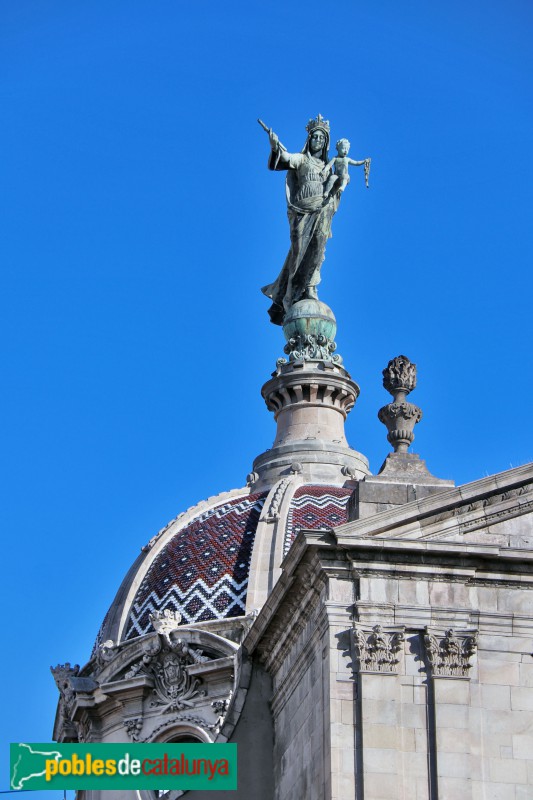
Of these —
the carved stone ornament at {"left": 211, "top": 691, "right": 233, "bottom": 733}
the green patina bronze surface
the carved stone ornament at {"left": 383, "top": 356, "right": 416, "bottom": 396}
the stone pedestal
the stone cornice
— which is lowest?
the stone cornice

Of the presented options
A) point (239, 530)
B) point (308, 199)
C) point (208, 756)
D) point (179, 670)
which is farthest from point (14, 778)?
point (308, 199)

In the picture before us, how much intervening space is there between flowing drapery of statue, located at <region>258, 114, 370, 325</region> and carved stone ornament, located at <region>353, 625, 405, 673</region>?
2994 centimetres

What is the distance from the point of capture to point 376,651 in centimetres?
2730

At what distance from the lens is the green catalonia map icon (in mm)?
32094

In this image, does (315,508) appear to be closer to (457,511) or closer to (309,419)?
(309,419)

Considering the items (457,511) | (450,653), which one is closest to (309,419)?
(457,511)

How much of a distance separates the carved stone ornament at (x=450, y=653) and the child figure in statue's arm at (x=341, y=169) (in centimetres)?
3073

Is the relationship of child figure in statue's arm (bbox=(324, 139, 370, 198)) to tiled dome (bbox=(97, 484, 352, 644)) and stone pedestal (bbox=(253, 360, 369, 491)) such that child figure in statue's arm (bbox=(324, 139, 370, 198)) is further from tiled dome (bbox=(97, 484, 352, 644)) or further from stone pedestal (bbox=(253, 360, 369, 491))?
tiled dome (bbox=(97, 484, 352, 644))

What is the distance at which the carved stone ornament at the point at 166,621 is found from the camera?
45.5m

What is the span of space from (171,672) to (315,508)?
5656 mm

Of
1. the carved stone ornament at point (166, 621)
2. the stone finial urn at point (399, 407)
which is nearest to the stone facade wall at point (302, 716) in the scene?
the stone finial urn at point (399, 407)

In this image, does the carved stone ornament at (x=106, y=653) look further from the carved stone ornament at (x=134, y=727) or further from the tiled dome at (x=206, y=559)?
the carved stone ornament at (x=134, y=727)

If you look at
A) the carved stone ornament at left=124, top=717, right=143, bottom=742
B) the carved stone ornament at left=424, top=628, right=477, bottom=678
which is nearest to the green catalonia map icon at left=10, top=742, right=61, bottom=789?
the carved stone ornament at left=424, top=628, right=477, bottom=678

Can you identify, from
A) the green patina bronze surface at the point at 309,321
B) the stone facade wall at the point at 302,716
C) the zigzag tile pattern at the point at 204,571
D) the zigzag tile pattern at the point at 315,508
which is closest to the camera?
the stone facade wall at the point at 302,716
